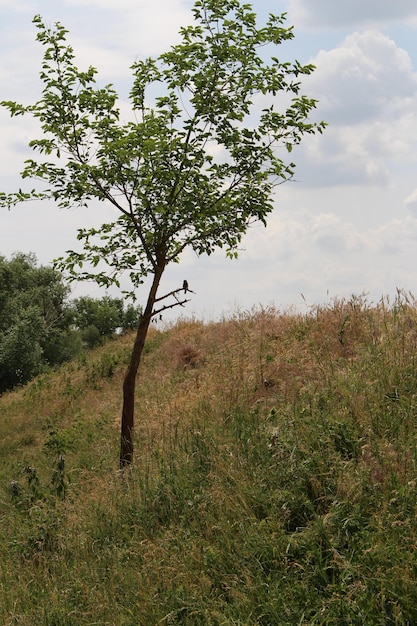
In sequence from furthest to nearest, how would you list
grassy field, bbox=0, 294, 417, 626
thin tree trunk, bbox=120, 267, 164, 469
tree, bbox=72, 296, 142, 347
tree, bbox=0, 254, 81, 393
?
tree, bbox=72, 296, 142, 347 → tree, bbox=0, 254, 81, 393 → thin tree trunk, bbox=120, 267, 164, 469 → grassy field, bbox=0, 294, 417, 626

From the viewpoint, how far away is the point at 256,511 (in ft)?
21.6

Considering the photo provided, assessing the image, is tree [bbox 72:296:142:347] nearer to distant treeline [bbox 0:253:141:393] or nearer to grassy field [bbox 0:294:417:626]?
distant treeline [bbox 0:253:141:393]

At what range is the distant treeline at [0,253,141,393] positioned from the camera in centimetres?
3062

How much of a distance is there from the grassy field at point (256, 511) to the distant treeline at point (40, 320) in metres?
18.6

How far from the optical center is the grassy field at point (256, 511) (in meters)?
5.45

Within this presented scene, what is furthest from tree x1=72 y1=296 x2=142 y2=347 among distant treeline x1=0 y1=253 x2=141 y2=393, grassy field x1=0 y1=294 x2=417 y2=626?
grassy field x1=0 y1=294 x2=417 y2=626

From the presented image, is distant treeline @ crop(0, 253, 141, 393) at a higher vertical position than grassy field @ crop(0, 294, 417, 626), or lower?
higher

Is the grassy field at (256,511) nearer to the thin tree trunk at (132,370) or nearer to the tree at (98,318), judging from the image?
the thin tree trunk at (132,370)

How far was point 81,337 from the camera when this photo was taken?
39281mm

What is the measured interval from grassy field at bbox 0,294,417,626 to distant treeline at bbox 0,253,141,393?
18572 mm

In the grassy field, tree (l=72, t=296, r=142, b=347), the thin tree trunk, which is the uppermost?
tree (l=72, t=296, r=142, b=347)

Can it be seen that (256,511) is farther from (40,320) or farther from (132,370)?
(40,320)

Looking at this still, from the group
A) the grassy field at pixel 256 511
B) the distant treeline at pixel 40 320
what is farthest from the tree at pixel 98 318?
the grassy field at pixel 256 511

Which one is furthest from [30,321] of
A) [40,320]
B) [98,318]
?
[98,318]
